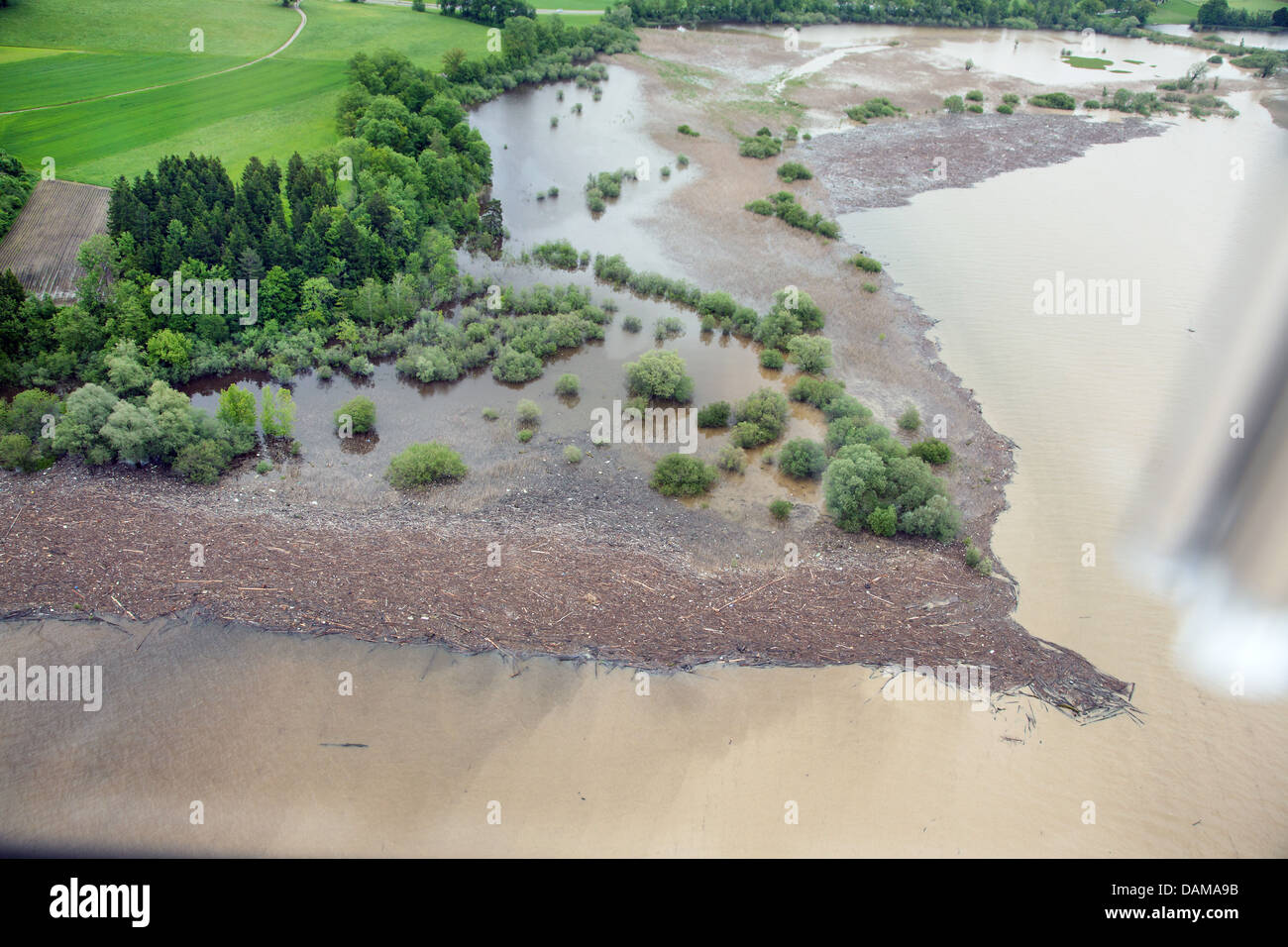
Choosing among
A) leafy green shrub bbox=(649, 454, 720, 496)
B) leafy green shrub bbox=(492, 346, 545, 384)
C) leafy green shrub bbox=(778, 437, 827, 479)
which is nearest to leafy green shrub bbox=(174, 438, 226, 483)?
leafy green shrub bbox=(492, 346, 545, 384)

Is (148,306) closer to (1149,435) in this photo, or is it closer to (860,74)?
(1149,435)

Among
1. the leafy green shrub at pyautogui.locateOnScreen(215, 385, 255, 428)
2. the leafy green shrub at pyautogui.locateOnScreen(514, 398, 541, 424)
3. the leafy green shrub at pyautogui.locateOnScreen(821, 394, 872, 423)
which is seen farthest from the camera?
the leafy green shrub at pyautogui.locateOnScreen(821, 394, 872, 423)

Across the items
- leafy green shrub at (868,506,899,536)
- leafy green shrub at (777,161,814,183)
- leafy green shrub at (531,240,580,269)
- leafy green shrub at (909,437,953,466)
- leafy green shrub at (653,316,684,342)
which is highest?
leafy green shrub at (777,161,814,183)

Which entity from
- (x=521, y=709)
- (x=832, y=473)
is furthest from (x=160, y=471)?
(x=832, y=473)

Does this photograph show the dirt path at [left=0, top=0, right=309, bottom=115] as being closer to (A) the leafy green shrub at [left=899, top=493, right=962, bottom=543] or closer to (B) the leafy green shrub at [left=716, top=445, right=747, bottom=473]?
(B) the leafy green shrub at [left=716, top=445, right=747, bottom=473]

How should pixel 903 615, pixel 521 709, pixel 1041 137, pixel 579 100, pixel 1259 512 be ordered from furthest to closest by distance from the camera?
pixel 579 100
pixel 1041 137
pixel 1259 512
pixel 903 615
pixel 521 709

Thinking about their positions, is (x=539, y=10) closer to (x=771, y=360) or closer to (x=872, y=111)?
(x=872, y=111)

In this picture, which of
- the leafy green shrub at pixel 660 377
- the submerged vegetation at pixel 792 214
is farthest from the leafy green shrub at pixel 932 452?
the submerged vegetation at pixel 792 214
